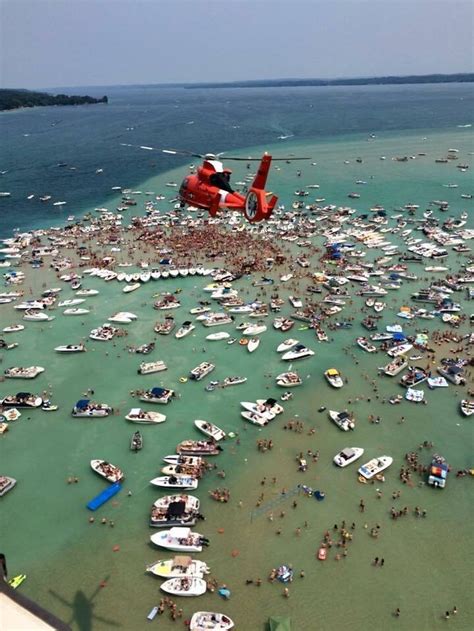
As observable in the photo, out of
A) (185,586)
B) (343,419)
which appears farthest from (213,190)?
(185,586)

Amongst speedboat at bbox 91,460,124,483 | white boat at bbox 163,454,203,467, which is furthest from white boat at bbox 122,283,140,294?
white boat at bbox 163,454,203,467

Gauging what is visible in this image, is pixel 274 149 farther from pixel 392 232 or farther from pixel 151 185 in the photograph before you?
pixel 392 232

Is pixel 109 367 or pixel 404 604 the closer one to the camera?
pixel 404 604

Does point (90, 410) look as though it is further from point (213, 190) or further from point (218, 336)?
point (213, 190)

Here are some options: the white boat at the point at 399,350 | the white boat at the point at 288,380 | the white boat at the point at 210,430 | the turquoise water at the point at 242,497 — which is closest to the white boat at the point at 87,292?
the turquoise water at the point at 242,497

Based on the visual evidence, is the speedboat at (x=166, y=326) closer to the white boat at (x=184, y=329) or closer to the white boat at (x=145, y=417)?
the white boat at (x=184, y=329)

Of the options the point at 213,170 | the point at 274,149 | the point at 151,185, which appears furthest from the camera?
the point at 274,149

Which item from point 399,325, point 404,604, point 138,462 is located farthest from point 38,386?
point 399,325

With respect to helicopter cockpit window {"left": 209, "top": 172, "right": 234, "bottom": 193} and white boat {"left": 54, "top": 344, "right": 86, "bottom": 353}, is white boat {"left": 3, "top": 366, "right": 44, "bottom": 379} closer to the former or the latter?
white boat {"left": 54, "top": 344, "right": 86, "bottom": 353}
